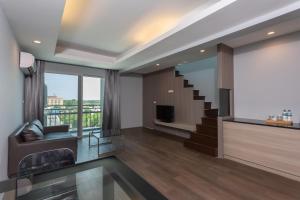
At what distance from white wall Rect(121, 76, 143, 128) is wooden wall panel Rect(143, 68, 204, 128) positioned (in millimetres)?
287

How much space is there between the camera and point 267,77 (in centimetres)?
319

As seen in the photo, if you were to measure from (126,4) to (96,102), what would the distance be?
4.06m

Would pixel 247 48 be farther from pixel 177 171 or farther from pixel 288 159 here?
pixel 177 171

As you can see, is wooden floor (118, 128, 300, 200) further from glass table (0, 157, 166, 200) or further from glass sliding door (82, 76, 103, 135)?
glass sliding door (82, 76, 103, 135)

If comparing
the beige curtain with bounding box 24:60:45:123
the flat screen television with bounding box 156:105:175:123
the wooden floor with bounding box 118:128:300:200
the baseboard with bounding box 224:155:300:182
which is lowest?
the wooden floor with bounding box 118:128:300:200

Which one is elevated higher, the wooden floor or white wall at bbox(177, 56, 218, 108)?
white wall at bbox(177, 56, 218, 108)

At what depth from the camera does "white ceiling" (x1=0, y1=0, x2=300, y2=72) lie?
192cm

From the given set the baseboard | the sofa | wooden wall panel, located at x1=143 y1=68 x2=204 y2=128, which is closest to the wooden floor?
the baseboard

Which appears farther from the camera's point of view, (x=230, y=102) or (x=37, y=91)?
(x=37, y=91)

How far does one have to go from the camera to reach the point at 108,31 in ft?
10.3

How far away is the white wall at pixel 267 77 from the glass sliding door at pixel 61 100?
4.84m

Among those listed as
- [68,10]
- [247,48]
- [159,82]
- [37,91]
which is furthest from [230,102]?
[37,91]

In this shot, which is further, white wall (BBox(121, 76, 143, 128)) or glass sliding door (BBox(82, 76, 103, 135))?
white wall (BBox(121, 76, 143, 128))

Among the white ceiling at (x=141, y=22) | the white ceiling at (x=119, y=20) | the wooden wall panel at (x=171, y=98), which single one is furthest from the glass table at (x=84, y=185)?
the wooden wall panel at (x=171, y=98)
